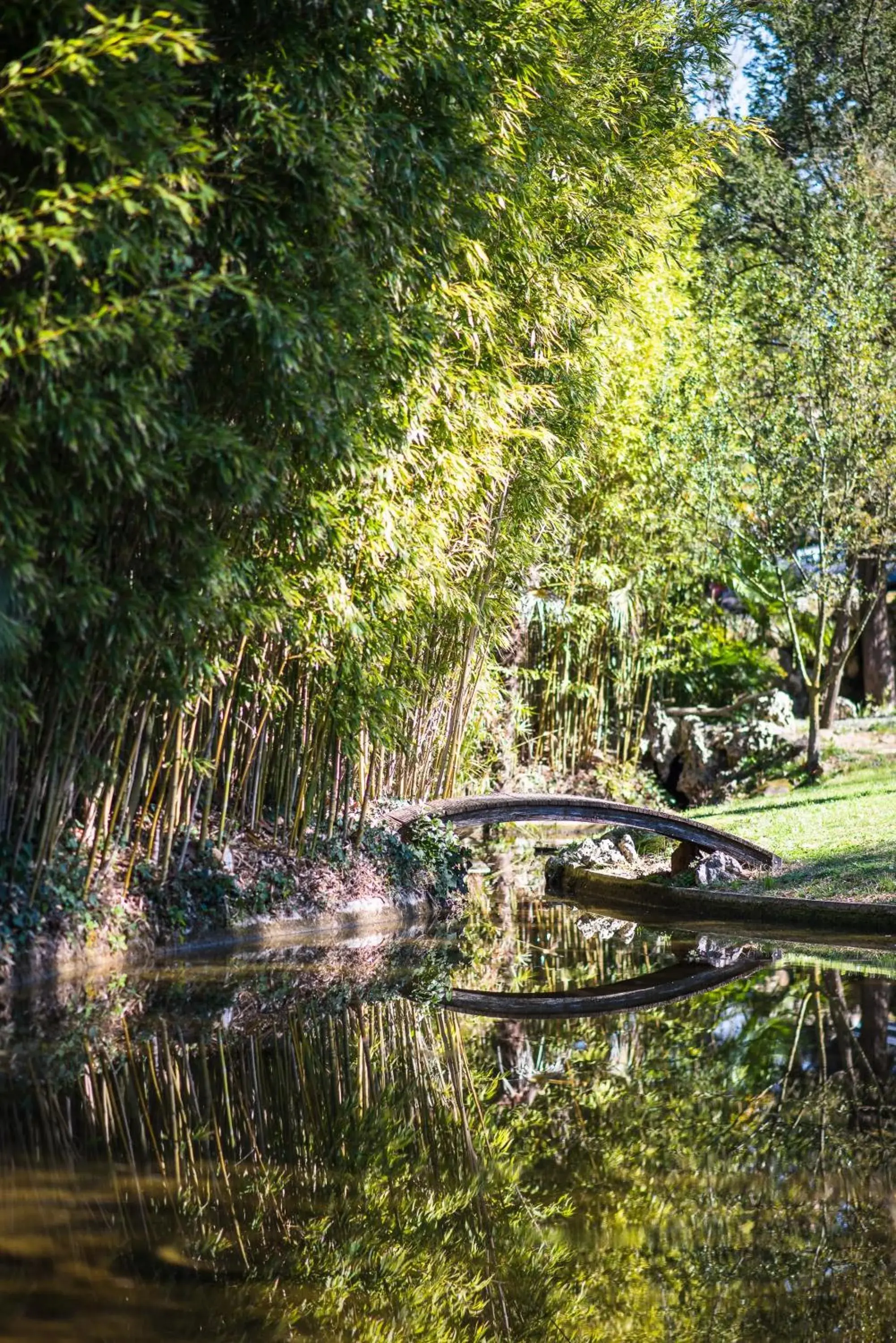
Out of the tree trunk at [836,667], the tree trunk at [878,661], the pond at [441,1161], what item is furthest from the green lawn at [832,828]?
the tree trunk at [878,661]

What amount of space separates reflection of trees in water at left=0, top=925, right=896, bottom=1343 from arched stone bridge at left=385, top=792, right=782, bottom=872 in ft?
10.1

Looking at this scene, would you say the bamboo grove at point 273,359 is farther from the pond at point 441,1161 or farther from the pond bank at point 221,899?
the pond at point 441,1161

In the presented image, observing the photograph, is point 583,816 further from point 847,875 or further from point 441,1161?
point 441,1161

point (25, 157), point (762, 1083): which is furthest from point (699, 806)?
point (25, 157)

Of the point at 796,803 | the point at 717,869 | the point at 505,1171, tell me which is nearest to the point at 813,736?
the point at 796,803

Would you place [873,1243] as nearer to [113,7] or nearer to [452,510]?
[113,7]

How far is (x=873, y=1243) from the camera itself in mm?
3248

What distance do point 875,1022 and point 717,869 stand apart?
3350 mm

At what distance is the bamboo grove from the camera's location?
14.3 feet

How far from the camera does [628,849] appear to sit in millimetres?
10477

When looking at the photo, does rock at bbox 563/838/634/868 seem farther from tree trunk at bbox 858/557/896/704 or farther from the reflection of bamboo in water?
tree trunk at bbox 858/557/896/704

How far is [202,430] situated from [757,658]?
12.8 m

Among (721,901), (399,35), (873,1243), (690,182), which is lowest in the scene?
(873,1243)

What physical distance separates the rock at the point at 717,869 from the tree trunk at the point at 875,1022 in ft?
7.85
